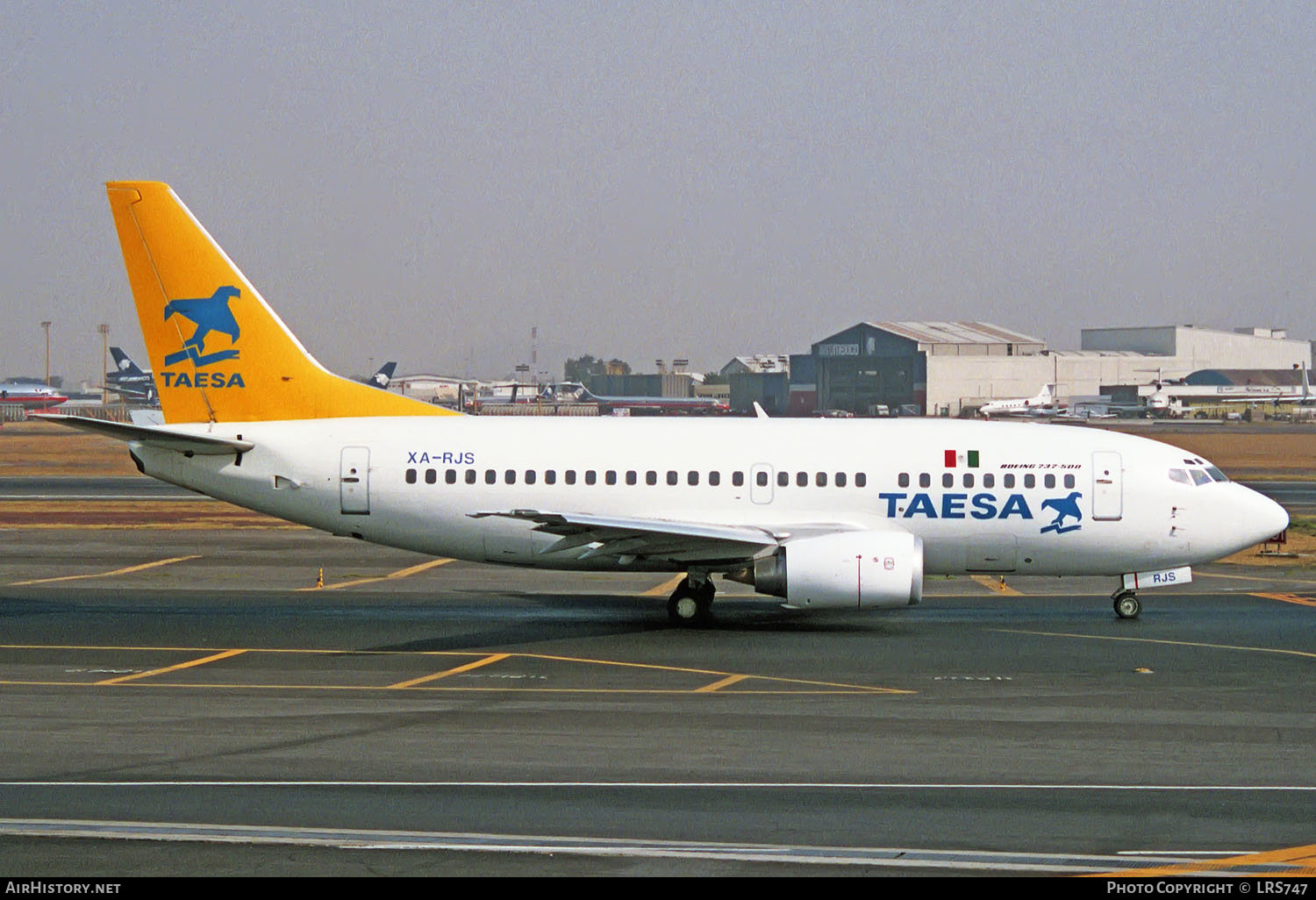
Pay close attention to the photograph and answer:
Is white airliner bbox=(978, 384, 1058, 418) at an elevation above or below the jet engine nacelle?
above

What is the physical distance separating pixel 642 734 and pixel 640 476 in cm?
1109

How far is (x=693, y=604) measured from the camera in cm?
2842

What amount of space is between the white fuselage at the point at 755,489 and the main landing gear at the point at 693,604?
0.90m

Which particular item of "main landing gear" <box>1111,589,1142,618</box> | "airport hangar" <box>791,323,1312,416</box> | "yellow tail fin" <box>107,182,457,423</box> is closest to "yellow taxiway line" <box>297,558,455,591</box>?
"yellow tail fin" <box>107,182,457,423</box>

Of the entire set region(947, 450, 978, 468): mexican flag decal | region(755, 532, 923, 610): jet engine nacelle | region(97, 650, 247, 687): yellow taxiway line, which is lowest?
region(97, 650, 247, 687): yellow taxiway line

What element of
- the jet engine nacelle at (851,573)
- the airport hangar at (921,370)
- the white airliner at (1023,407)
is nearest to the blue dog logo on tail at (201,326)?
the jet engine nacelle at (851,573)

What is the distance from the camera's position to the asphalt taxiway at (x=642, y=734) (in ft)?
42.9

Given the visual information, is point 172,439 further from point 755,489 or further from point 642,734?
point 642,734

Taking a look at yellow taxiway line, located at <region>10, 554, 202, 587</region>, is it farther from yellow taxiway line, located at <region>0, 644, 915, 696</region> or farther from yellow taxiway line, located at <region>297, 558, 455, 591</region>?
yellow taxiway line, located at <region>0, 644, 915, 696</region>

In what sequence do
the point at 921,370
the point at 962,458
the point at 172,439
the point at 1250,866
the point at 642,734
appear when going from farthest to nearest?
the point at 921,370 → the point at 962,458 → the point at 172,439 → the point at 642,734 → the point at 1250,866

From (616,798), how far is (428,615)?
1549cm

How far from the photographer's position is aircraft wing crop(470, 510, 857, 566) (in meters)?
26.2

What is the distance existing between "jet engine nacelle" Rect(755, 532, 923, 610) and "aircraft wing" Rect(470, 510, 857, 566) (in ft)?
3.03

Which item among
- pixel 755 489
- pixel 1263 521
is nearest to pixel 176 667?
pixel 755 489
